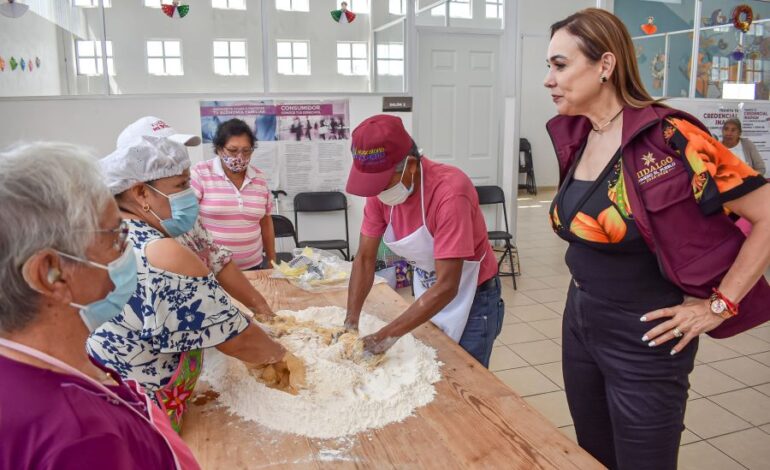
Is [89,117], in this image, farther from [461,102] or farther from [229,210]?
[461,102]

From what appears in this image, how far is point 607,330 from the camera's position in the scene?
65.8 inches

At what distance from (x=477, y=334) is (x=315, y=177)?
12.1ft

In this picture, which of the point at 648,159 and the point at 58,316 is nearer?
the point at 58,316

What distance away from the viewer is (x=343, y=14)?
19.6ft

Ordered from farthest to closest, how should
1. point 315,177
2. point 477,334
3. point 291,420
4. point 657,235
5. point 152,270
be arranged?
point 315,177, point 477,334, point 291,420, point 657,235, point 152,270

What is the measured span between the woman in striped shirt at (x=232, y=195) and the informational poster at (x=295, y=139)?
1958 mm

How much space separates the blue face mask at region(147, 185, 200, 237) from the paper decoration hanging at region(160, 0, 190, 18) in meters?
4.34

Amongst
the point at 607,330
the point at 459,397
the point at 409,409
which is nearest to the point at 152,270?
the point at 409,409

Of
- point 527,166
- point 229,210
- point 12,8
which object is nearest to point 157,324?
point 229,210

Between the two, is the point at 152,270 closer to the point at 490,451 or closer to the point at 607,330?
the point at 490,451

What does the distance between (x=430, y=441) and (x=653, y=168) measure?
2.99ft

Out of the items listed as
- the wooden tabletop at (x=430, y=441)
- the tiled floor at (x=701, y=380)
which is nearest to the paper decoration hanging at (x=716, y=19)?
the tiled floor at (x=701, y=380)

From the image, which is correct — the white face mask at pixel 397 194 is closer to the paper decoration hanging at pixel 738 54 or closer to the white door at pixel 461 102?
the white door at pixel 461 102

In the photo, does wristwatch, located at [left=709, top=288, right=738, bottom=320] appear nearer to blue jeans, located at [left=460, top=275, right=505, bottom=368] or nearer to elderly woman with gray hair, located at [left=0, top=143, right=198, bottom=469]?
blue jeans, located at [left=460, top=275, right=505, bottom=368]
